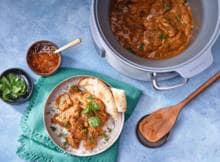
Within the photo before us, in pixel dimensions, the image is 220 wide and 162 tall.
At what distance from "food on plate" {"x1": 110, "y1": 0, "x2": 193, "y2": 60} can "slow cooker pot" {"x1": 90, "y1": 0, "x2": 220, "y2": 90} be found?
0.04 metres

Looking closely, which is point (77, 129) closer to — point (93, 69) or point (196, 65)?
point (93, 69)

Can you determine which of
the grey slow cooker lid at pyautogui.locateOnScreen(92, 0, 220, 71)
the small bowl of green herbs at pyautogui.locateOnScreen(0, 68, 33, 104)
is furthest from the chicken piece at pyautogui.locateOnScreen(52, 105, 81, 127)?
the grey slow cooker lid at pyautogui.locateOnScreen(92, 0, 220, 71)

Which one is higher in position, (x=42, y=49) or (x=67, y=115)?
(x=42, y=49)

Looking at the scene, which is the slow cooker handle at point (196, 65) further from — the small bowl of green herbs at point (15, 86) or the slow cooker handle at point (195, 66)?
the small bowl of green herbs at point (15, 86)

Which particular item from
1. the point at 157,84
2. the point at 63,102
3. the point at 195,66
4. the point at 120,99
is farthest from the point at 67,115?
the point at 195,66

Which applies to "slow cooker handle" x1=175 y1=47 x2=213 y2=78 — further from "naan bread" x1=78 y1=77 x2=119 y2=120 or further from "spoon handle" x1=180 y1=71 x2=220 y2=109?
"naan bread" x1=78 y1=77 x2=119 y2=120

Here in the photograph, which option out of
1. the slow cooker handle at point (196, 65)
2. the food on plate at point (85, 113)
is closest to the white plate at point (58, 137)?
the food on plate at point (85, 113)

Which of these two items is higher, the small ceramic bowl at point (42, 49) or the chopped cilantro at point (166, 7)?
the chopped cilantro at point (166, 7)

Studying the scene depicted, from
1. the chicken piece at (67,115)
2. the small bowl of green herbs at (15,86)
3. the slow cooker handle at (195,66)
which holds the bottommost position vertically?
the chicken piece at (67,115)

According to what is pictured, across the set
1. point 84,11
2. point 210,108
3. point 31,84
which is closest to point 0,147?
point 31,84

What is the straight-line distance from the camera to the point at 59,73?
5.95ft

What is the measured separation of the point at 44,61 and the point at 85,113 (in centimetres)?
22

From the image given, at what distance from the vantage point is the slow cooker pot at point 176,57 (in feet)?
5.35

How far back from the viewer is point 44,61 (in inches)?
70.5
